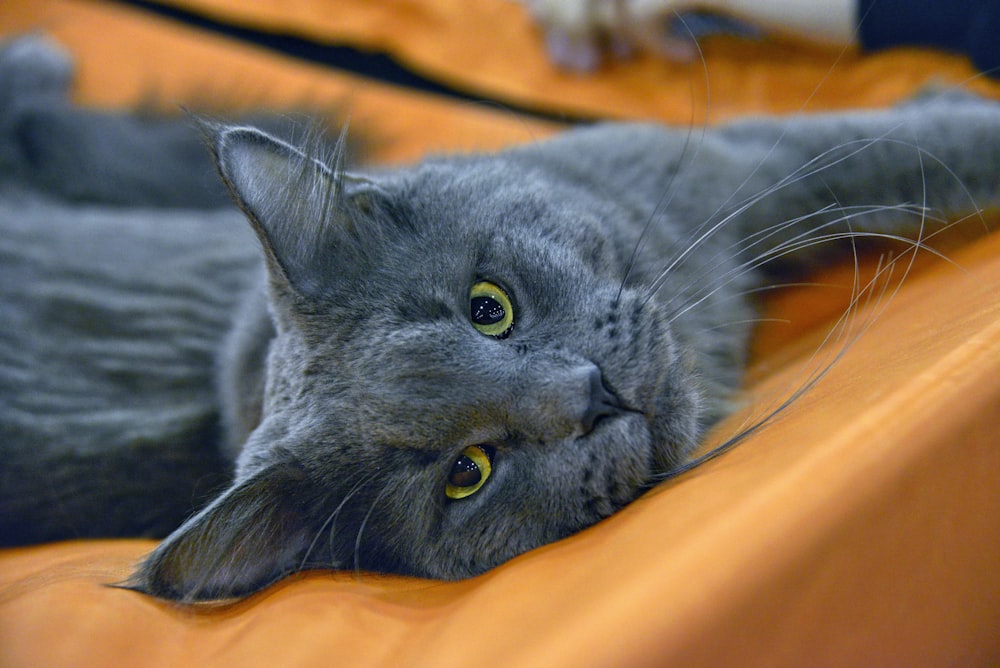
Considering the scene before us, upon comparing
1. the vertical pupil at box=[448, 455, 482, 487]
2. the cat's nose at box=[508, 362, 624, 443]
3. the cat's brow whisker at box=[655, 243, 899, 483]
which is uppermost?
the cat's brow whisker at box=[655, 243, 899, 483]

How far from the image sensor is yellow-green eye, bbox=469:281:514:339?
0.99m

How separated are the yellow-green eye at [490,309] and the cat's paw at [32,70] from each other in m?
1.84

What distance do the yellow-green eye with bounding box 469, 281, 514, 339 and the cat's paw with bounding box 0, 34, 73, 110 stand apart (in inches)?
72.3

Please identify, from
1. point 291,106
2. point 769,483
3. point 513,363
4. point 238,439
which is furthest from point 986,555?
point 291,106

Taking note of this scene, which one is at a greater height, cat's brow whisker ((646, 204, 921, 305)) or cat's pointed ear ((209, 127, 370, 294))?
cat's brow whisker ((646, 204, 921, 305))

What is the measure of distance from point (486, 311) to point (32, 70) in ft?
6.54

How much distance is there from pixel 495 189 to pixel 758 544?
71cm

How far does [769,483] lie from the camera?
26.9 inches

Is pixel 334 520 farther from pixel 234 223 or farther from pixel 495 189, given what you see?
pixel 234 223

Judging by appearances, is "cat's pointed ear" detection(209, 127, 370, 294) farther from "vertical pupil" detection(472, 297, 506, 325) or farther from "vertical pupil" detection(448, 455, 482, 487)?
"vertical pupil" detection(448, 455, 482, 487)

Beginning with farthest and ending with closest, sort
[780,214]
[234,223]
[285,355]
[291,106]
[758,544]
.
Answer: [291,106], [234,223], [780,214], [285,355], [758,544]

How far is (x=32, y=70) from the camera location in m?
2.12

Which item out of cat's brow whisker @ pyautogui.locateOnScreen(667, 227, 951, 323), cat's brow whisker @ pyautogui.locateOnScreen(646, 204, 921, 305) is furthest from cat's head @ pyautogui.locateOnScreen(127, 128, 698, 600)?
cat's brow whisker @ pyautogui.locateOnScreen(646, 204, 921, 305)

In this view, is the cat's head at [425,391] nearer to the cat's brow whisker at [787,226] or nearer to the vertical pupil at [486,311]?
the vertical pupil at [486,311]
